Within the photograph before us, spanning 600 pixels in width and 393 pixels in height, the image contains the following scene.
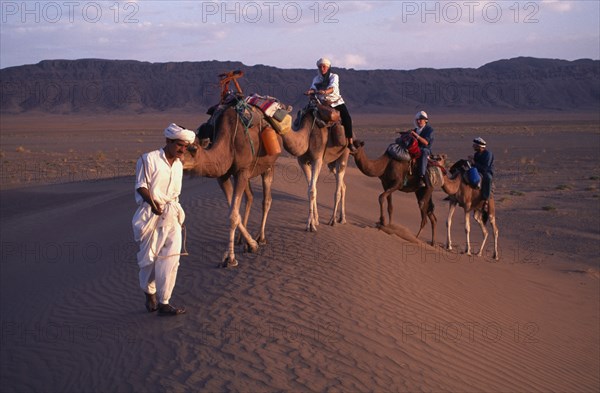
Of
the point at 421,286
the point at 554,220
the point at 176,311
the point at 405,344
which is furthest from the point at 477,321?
the point at 554,220

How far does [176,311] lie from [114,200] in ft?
40.5

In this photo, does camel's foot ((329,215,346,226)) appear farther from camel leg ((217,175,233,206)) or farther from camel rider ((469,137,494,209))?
camel rider ((469,137,494,209))

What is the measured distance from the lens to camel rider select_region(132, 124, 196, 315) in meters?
7.60

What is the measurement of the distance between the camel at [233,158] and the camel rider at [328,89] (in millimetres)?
2383

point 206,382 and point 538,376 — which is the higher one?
point 206,382

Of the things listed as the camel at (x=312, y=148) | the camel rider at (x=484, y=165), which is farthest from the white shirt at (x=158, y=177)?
the camel rider at (x=484, y=165)

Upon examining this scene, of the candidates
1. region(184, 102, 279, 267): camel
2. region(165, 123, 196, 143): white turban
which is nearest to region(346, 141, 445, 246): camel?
region(184, 102, 279, 267): camel

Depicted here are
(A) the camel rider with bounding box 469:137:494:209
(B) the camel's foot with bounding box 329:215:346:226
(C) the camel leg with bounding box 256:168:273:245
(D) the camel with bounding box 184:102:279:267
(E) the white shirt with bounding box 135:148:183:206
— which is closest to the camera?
(E) the white shirt with bounding box 135:148:183:206

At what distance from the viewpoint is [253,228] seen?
12711mm

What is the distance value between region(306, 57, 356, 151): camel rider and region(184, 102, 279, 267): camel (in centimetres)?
238

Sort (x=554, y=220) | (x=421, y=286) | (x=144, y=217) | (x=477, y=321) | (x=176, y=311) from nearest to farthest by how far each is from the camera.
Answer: (x=144, y=217)
(x=176, y=311)
(x=477, y=321)
(x=421, y=286)
(x=554, y=220)

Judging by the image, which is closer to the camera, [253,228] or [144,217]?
[144,217]

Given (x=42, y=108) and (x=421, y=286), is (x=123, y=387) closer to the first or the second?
(x=421, y=286)

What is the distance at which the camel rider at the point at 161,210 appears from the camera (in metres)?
7.60
